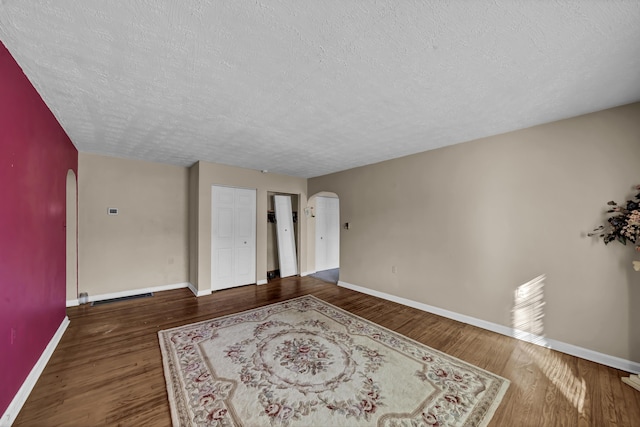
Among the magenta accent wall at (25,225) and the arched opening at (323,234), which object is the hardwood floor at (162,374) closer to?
the magenta accent wall at (25,225)

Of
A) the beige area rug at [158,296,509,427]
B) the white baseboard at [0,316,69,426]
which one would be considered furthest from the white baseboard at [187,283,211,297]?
the white baseboard at [0,316,69,426]

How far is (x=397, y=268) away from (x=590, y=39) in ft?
11.1

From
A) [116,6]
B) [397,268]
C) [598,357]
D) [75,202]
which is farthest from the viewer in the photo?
[397,268]

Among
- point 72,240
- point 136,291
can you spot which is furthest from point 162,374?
point 72,240

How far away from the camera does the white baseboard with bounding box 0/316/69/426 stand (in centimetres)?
159

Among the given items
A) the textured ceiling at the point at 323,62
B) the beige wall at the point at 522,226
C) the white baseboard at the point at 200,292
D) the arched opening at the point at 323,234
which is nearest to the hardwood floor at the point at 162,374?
the beige wall at the point at 522,226

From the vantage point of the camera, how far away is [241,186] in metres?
4.94

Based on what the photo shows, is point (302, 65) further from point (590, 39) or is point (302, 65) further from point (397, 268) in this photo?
point (397, 268)

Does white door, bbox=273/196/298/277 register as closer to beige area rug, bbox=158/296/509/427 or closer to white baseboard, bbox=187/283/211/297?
white baseboard, bbox=187/283/211/297

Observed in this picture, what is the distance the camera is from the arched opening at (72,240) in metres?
3.73

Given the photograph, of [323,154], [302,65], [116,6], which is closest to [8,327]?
[116,6]

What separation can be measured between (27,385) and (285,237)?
432 cm

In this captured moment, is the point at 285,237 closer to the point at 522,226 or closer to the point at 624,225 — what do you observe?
the point at 522,226

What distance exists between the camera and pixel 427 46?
1.50 meters
